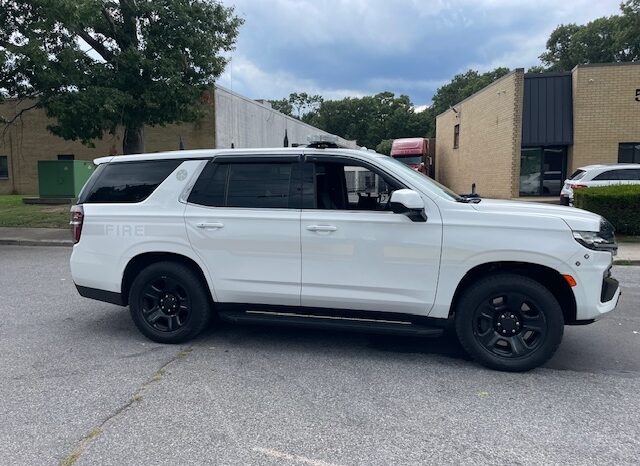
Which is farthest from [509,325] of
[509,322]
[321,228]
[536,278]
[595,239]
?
[321,228]

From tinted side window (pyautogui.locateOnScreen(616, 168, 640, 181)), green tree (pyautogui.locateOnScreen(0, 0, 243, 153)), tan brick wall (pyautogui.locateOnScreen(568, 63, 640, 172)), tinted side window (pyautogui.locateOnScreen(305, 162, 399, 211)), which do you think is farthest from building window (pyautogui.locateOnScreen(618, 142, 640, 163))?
tinted side window (pyautogui.locateOnScreen(305, 162, 399, 211))

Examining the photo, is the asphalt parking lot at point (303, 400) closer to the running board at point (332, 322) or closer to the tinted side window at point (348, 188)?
the running board at point (332, 322)

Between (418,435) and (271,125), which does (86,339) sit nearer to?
(418,435)

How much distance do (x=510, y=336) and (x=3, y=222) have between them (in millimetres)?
16102

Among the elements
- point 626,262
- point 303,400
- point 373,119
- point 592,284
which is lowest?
point 303,400

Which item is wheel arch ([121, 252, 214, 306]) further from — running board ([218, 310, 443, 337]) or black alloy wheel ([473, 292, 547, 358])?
black alloy wheel ([473, 292, 547, 358])

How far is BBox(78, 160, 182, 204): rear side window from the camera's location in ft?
16.2

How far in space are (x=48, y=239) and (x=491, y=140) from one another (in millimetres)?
17833

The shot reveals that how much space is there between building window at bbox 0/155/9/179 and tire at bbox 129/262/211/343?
29.5 metres

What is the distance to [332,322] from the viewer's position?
446cm

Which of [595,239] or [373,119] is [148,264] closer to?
[595,239]

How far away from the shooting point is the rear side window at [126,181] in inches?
195

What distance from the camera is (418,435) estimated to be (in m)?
3.17

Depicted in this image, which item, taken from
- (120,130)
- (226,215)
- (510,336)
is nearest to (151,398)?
(226,215)
